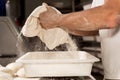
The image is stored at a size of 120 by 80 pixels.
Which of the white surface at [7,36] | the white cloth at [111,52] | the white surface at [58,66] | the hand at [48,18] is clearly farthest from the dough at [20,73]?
the white surface at [7,36]

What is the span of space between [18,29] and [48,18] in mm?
1138

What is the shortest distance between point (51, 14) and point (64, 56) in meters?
0.23

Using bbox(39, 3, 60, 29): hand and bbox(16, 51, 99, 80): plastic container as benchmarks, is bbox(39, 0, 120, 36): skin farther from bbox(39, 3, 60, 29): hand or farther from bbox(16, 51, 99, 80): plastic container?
bbox(16, 51, 99, 80): plastic container

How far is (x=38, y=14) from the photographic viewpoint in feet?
3.93

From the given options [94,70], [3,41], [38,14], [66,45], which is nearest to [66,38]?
[66,45]

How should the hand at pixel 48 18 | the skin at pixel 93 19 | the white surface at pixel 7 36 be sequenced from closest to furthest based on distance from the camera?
the skin at pixel 93 19, the hand at pixel 48 18, the white surface at pixel 7 36

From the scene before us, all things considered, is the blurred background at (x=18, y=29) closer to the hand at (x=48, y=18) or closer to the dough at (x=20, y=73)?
the dough at (x=20, y=73)

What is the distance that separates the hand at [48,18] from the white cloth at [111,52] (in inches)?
11.8

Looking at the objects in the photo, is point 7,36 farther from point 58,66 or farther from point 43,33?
point 58,66

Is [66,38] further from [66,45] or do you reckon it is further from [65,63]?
[65,63]

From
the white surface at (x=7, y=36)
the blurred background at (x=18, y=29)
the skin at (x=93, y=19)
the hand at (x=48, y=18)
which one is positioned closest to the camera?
the skin at (x=93, y=19)

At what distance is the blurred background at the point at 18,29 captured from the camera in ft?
6.56

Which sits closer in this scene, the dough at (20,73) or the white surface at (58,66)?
the white surface at (58,66)

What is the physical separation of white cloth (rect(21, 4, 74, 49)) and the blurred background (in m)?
0.41
